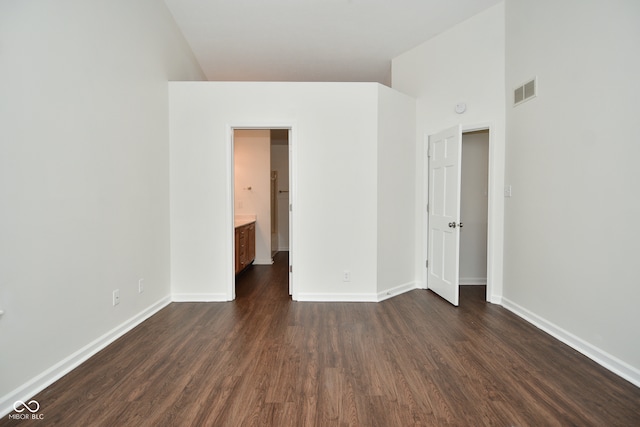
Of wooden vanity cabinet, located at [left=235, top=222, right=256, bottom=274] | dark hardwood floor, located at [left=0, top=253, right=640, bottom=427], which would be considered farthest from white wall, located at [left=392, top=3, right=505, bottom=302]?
wooden vanity cabinet, located at [left=235, top=222, right=256, bottom=274]

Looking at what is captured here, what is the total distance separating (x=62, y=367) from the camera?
200cm

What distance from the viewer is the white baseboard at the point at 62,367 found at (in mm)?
1657

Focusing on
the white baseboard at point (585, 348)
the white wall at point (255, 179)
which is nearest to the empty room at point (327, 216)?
the white baseboard at point (585, 348)

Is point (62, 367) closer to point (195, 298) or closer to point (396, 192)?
point (195, 298)

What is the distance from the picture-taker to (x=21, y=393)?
1713mm

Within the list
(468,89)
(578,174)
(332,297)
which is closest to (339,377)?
(332,297)

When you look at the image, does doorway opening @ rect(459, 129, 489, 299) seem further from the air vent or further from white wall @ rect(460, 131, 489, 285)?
the air vent

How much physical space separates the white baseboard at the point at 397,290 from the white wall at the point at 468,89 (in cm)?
17

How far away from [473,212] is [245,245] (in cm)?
362

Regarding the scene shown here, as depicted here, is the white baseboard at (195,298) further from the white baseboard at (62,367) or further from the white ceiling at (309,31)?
the white ceiling at (309,31)

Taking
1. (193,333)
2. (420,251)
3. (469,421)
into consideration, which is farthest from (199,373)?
(420,251)

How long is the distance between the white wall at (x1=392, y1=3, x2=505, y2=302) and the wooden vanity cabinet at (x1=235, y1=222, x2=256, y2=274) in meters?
2.66

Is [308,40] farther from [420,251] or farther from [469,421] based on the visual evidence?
[469,421]

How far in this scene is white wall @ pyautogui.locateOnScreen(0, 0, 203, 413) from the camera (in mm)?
1698
